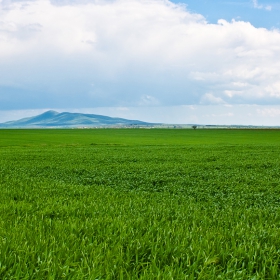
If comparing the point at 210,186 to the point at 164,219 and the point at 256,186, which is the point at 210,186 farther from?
the point at 164,219

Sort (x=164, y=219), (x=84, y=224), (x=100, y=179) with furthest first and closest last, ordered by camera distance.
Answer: (x=100, y=179), (x=164, y=219), (x=84, y=224)

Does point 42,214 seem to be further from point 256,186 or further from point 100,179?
point 256,186

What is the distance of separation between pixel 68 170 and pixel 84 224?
45.9ft

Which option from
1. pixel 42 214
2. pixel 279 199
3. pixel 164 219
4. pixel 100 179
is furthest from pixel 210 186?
pixel 42 214

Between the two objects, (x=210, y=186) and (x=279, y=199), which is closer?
(x=279, y=199)

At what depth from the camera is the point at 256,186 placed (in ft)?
47.1

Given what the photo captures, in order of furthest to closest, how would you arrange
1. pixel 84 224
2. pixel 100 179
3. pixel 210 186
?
pixel 100 179
pixel 210 186
pixel 84 224

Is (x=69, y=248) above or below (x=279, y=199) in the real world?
above

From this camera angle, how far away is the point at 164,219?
7066 mm

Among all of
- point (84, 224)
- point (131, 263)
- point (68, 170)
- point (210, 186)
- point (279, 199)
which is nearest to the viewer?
point (131, 263)


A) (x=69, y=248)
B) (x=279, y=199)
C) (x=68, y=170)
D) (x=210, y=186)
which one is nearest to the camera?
(x=69, y=248)

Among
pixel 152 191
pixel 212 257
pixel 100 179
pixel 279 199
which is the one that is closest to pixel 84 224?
pixel 212 257

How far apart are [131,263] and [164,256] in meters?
0.52

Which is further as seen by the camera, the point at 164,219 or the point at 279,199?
the point at 279,199
